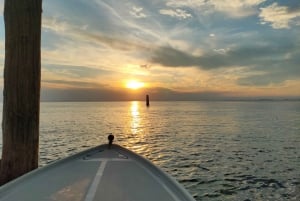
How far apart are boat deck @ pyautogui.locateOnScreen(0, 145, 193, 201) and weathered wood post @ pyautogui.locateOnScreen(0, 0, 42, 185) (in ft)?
1.71

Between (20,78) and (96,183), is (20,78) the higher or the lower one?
the higher one

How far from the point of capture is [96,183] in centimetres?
476

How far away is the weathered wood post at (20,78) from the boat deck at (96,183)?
20.6 inches

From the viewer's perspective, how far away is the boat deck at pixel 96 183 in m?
4.20

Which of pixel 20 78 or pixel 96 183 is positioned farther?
pixel 96 183

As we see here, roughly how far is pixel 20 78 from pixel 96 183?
207cm

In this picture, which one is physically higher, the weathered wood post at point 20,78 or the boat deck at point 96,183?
the weathered wood post at point 20,78

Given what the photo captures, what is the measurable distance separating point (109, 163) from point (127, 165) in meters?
0.42

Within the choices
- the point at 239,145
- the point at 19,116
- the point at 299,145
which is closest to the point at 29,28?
the point at 19,116

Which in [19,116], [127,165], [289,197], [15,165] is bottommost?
[289,197]

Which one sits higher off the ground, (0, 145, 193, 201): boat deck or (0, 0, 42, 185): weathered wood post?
(0, 0, 42, 185): weathered wood post

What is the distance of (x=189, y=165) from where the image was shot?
14.2 m

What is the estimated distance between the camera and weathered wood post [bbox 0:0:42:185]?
4195 mm

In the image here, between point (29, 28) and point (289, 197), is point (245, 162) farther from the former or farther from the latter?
point (29, 28)
